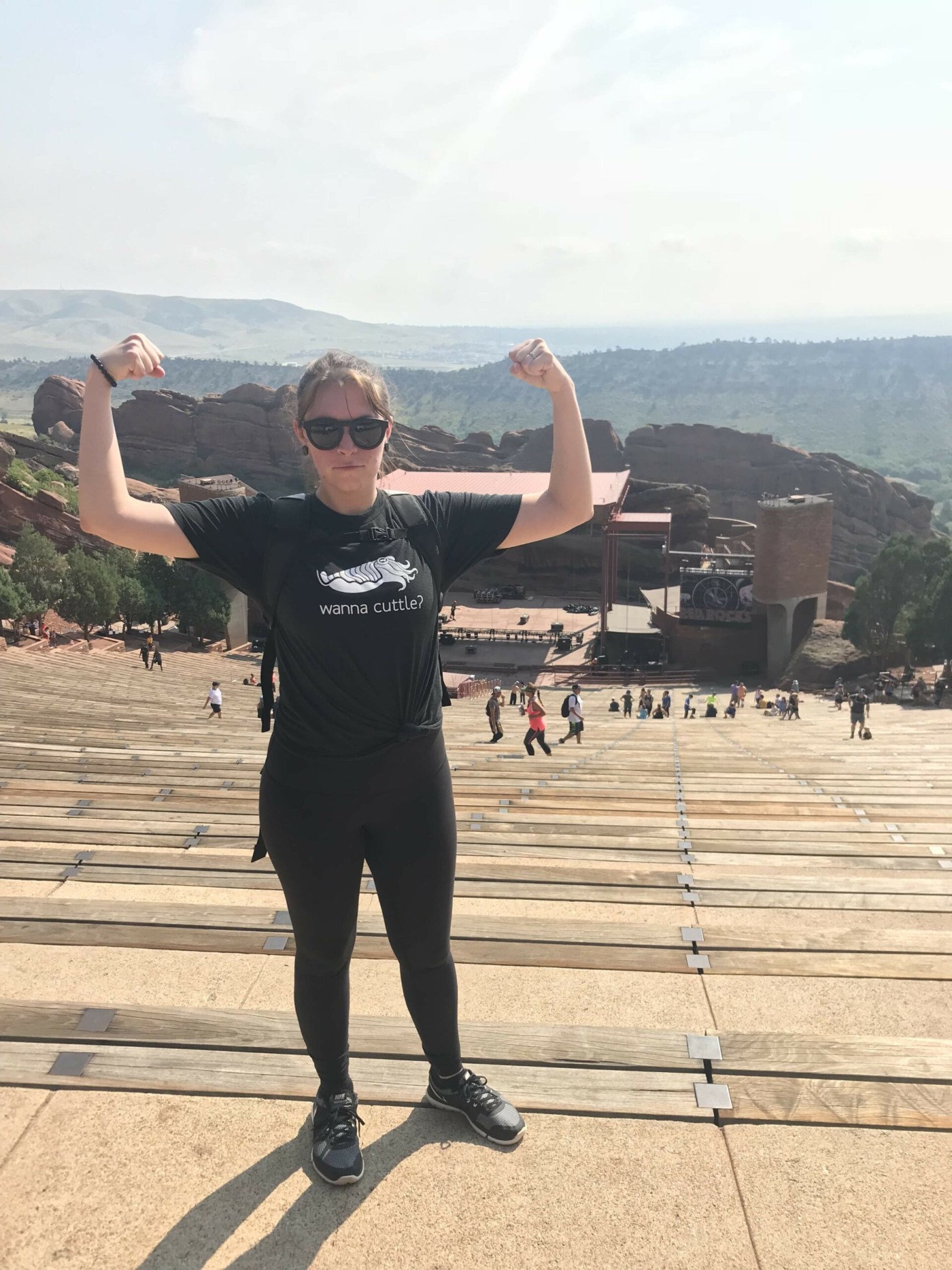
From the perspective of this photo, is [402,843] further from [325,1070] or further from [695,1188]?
[695,1188]

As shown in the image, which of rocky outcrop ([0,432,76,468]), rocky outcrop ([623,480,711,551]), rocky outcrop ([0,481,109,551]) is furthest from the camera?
rocky outcrop ([623,480,711,551])

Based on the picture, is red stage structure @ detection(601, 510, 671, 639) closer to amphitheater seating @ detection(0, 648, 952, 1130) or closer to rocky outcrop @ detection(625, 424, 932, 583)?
rocky outcrop @ detection(625, 424, 932, 583)

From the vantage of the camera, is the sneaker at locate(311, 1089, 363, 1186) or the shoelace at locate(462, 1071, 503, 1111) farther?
the shoelace at locate(462, 1071, 503, 1111)

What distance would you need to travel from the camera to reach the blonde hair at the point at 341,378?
2.55 metres

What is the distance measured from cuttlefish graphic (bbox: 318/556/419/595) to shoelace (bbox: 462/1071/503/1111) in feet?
4.57

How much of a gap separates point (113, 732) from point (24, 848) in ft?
19.8

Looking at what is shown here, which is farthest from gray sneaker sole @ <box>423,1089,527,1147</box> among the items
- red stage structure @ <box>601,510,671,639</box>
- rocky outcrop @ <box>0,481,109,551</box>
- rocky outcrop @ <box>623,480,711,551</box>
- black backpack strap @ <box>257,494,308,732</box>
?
rocky outcrop @ <box>623,480,711,551</box>

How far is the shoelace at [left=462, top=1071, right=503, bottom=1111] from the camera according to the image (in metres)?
2.66

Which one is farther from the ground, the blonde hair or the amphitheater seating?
the blonde hair

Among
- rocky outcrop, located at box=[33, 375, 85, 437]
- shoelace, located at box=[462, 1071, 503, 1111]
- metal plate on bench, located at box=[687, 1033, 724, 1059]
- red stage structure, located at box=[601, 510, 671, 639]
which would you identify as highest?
rocky outcrop, located at box=[33, 375, 85, 437]

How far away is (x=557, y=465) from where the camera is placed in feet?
9.42

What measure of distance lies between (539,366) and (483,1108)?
80.8 inches

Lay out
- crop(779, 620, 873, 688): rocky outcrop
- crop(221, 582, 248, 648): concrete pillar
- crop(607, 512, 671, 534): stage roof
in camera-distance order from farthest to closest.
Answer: crop(607, 512, 671, 534): stage roof, crop(221, 582, 248, 648): concrete pillar, crop(779, 620, 873, 688): rocky outcrop

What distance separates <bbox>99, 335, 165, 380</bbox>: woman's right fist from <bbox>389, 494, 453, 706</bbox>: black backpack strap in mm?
709
